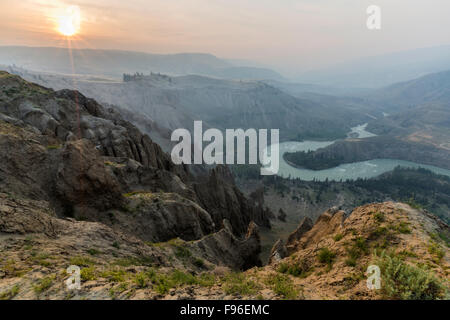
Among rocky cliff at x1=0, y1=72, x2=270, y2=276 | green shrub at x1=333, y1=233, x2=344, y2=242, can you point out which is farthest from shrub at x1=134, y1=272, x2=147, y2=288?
green shrub at x1=333, y1=233, x2=344, y2=242

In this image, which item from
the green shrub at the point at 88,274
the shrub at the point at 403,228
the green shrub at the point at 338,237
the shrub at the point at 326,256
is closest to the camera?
the green shrub at the point at 88,274

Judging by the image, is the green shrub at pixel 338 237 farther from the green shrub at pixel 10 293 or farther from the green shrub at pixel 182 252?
the green shrub at pixel 10 293

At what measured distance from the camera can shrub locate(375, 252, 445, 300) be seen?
6543mm

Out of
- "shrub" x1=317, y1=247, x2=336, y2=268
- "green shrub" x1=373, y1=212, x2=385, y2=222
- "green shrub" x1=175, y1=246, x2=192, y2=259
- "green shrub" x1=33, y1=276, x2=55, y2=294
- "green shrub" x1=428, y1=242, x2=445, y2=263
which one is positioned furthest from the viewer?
"green shrub" x1=175, y1=246, x2=192, y2=259

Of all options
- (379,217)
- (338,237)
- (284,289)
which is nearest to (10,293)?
(284,289)

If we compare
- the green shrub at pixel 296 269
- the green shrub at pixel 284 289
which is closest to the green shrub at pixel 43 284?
the green shrub at pixel 284 289

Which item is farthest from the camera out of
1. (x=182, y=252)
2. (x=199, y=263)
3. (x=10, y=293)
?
(x=182, y=252)

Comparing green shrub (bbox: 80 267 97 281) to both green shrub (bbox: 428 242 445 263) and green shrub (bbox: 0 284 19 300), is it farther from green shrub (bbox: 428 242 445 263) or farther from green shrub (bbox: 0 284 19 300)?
green shrub (bbox: 428 242 445 263)

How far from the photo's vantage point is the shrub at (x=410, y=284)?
258 inches

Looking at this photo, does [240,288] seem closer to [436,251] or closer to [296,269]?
[296,269]

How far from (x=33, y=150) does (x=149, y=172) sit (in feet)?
34.6

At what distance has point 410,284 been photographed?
6.80 meters

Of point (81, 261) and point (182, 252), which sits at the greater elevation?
point (81, 261)

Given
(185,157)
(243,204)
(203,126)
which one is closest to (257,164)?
(203,126)
